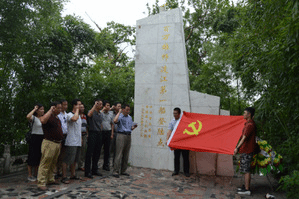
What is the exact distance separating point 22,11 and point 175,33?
4.04 m

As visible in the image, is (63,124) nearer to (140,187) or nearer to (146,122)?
(140,187)

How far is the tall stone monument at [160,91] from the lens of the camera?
707 centimetres

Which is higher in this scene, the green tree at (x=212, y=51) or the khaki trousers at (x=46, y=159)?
the green tree at (x=212, y=51)

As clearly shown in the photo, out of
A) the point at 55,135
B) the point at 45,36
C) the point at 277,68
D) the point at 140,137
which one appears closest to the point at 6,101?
the point at 45,36

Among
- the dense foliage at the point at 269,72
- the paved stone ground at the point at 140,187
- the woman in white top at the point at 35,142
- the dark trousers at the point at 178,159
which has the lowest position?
the paved stone ground at the point at 140,187

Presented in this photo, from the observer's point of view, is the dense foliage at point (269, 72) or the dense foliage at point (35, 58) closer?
the dense foliage at point (269, 72)

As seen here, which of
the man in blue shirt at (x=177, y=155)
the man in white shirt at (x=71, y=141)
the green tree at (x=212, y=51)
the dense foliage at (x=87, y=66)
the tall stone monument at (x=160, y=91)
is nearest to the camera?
the dense foliage at (x=87, y=66)

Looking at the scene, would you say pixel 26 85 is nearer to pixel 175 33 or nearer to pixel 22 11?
pixel 22 11

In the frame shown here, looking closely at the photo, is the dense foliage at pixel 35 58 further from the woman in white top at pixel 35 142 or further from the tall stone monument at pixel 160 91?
the tall stone monument at pixel 160 91

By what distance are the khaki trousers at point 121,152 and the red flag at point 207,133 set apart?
3.47 ft

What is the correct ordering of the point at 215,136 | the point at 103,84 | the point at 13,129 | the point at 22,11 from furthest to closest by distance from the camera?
the point at 103,84
the point at 13,129
the point at 215,136
the point at 22,11

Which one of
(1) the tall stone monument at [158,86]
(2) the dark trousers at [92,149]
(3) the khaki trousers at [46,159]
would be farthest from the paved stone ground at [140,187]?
(1) the tall stone monument at [158,86]

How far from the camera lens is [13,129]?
5.94m

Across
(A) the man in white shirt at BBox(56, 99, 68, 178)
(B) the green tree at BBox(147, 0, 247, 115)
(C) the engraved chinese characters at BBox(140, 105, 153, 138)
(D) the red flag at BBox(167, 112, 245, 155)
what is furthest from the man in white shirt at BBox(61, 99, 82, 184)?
(B) the green tree at BBox(147, 0, 247, 115)
